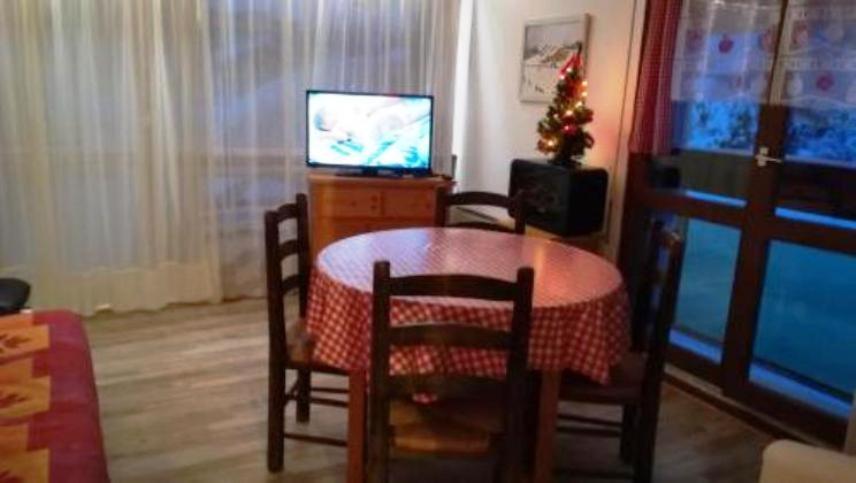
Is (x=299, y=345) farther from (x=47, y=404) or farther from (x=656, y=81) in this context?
(x=656, y=81)

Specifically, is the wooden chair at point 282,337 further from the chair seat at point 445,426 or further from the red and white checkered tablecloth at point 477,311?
the chair seat at point 445,426

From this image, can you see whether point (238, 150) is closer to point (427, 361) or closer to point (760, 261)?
point (427, 361)

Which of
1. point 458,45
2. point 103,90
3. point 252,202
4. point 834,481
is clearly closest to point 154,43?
point 103,90

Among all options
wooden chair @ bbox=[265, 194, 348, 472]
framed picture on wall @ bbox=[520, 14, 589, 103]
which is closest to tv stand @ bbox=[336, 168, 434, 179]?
framed picture on wall @ bbox=[520, 14, 589, 103]

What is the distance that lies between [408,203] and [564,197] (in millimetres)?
1063

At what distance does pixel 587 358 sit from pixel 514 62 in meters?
2.92

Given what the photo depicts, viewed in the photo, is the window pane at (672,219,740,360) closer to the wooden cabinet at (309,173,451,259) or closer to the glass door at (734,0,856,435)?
the glass door at (734,0,856,435)

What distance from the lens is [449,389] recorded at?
1702 mm

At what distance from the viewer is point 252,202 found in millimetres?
4223

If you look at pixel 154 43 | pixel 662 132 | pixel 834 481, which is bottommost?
pixel 834 481

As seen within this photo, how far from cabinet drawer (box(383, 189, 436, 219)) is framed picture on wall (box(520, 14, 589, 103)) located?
38.6 inches

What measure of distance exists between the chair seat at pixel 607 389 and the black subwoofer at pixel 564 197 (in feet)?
4.36

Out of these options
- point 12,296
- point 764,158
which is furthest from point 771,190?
point 12,296

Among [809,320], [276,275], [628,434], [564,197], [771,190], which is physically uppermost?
[771,190]
